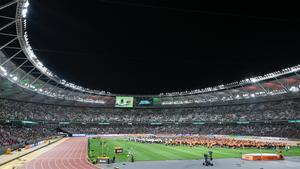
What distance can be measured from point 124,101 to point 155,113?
570 inches

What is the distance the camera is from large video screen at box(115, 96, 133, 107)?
376 feet

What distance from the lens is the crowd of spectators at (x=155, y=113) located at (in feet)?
265

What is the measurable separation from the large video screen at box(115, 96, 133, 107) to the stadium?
374 mm

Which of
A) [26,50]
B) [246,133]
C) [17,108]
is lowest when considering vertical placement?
[246,133]

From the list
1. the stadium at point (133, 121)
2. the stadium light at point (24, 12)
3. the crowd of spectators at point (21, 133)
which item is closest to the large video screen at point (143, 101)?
the stadium at point (133, 121)

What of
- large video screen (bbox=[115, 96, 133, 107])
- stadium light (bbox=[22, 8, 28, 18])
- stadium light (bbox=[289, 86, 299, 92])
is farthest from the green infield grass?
large video screen (bbox=[115, 96, 133, 107])

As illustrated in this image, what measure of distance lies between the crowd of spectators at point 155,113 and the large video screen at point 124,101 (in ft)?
18.1

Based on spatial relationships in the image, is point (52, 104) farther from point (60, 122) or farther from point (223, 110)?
point (223, 110)

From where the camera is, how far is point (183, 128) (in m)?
111

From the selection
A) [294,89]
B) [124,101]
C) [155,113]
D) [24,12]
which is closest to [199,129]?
[155,113]

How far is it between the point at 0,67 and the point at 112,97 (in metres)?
70.9

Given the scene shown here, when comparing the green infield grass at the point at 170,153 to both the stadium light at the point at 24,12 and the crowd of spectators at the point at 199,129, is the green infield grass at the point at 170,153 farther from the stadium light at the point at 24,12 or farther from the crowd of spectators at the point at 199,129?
the crowd of spectators at the point at 199,129

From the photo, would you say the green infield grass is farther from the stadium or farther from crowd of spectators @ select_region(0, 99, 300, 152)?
crowd of spectators @ select_region(0, 99, 300, 152)

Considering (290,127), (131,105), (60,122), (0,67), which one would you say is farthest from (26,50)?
(131,105)
